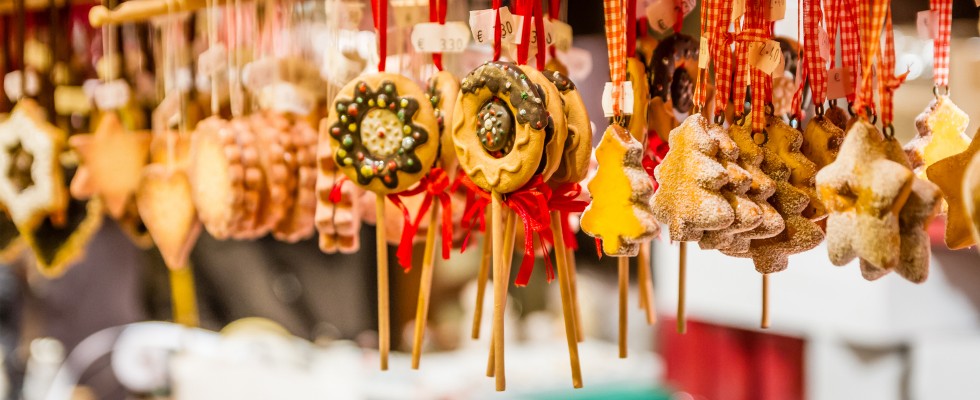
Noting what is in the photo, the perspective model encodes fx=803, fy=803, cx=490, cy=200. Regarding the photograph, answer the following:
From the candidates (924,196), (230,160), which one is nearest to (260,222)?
(230,160)

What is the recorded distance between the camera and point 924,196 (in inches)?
27.8

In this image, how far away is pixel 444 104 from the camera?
994 mm

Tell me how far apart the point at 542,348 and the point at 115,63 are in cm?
139

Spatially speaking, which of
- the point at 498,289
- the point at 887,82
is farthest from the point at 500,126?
the point at 887,82

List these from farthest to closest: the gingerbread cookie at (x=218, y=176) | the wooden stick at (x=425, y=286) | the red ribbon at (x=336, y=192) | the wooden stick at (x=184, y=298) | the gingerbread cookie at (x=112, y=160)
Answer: the wooden stick at (x=184, y=298), the gingerbread cookie at (x=112, y=160), the gingerbread cookie at (x=218, y=176), the red ribbon at (x=336, y=192), the wooden stick at (x=425, y=286)

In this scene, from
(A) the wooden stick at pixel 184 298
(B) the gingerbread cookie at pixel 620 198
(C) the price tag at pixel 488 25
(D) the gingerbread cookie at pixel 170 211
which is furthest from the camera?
(A) the wooden stick at pixel 184 298

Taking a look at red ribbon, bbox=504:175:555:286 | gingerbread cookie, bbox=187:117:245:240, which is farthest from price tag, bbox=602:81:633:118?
gingerbread cookie, bbox=187:117:245:240

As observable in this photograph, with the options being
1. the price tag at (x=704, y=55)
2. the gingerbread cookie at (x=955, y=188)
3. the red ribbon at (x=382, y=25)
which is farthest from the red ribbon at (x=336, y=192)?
the gingerbread cookie at (x=955, y=188)

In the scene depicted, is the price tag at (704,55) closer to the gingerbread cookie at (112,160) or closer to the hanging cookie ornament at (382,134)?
the hanging cookie ornament at (382,134)

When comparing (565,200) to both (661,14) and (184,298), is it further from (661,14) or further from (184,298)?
(184,298)

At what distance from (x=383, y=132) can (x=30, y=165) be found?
0.83m

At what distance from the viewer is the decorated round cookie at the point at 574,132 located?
34.7 inches

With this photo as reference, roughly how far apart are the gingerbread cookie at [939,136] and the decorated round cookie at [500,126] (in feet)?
1.40

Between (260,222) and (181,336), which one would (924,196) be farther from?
(181,336)
